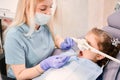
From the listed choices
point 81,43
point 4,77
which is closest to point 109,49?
point 81,43

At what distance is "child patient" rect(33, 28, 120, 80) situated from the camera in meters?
1.31

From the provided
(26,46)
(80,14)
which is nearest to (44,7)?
(26,46)

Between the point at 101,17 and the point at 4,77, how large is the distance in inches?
58.3

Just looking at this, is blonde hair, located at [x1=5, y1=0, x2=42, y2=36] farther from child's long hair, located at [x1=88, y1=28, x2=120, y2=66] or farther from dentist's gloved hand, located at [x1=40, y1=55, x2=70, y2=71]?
child's long hair, located at [x1=88, y1=28, x2=120, y2=66]

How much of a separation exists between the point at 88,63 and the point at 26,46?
1.39 ft

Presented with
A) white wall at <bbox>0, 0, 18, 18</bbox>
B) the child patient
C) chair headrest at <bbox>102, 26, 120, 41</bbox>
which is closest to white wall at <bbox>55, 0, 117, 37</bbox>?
white wall at <bbox>0, 0, 18, 18</bbox>

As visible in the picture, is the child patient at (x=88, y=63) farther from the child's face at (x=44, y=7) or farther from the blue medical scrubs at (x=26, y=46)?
the child's face at (x=44, y=7)

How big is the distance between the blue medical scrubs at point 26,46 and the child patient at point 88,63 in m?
0.17

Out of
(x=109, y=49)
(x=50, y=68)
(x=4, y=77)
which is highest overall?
(x=109, y=49)

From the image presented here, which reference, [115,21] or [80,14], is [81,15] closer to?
[80,14]

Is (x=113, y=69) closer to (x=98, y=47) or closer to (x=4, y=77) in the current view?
(x=98, y=47)

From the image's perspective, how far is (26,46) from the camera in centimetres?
150

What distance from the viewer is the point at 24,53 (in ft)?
4.90

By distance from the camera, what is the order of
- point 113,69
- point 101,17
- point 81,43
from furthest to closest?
1. point 101,17
2. point 81,43
3. point 113,69
